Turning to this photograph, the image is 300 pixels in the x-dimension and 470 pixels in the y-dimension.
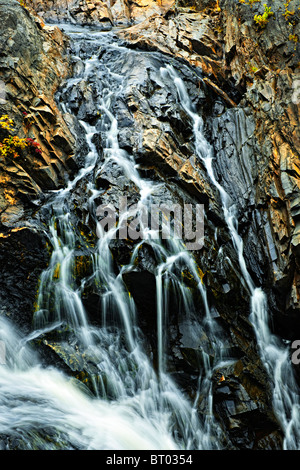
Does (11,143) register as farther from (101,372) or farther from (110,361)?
(101,372)

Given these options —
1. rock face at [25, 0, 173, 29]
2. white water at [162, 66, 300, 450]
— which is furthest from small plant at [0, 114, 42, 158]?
rock face at [25, 0, 173, 29]

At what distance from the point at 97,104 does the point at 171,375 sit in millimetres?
9479

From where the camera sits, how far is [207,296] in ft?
26.0

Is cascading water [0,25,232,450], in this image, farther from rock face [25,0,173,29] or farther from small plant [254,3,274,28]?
rock face [25,0,173,29]

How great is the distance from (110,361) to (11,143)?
635 cm

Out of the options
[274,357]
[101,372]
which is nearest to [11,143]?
[101,372]

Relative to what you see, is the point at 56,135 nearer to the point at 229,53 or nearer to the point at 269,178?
the point at 269,178

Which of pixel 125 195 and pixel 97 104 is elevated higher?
pixel 97 104

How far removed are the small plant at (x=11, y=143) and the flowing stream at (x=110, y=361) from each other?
152 cm

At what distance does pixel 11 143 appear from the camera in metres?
9.02

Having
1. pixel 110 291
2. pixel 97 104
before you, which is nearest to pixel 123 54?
pixel 97 104
